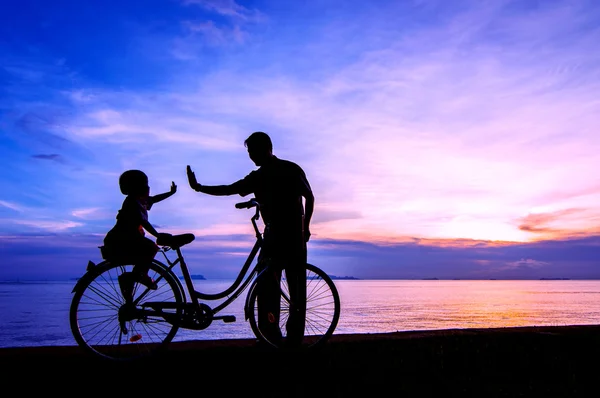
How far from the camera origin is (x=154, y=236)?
5.15 meters

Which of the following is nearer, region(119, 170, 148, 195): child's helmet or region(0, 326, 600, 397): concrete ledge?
region(0, 326, 600, 397): concrete ledge

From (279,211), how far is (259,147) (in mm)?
712

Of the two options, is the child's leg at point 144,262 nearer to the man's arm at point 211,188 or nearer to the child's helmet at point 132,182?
the child's helmet at point 132,182

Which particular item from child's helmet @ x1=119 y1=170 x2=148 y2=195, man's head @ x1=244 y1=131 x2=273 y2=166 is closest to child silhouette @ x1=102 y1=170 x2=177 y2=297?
child's helmet @ x1=119 y1=170 x2=148 y2=195

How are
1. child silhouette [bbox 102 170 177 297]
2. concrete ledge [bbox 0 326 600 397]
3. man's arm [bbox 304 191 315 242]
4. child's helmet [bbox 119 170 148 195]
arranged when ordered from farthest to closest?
man's arm [bbox 304 191 315 242] < child's helmet [bbox 119 170 148 195] < child silhouette [bbox 102 170 177 297] < concrete ledge [bbox 0 326 600 397]

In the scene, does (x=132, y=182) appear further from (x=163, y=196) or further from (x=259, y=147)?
(x=259, y=147)

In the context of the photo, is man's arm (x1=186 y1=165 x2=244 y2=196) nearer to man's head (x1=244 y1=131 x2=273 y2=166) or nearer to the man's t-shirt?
the man's t-shirt

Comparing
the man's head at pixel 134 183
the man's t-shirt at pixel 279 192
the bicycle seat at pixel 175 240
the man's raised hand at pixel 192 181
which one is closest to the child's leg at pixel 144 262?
the bicycle seat at pixel 175 240

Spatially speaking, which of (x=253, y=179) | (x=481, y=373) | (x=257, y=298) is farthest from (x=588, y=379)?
(x=253, y=179)

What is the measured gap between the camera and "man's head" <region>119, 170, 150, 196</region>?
5168 mm

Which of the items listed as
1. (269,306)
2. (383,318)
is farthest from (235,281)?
(383,318)

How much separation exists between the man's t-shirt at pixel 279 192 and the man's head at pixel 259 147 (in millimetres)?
69

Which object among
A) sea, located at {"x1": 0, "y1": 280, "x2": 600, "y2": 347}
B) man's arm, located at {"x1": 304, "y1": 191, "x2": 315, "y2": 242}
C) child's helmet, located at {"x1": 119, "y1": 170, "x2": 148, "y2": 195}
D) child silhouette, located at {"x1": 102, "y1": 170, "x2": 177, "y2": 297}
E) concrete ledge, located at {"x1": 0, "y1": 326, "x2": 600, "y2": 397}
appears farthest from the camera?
sea, located at {"x1": 0, "y1": 280, "x2": 600, "y2": 347}

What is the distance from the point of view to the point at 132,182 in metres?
5.17
